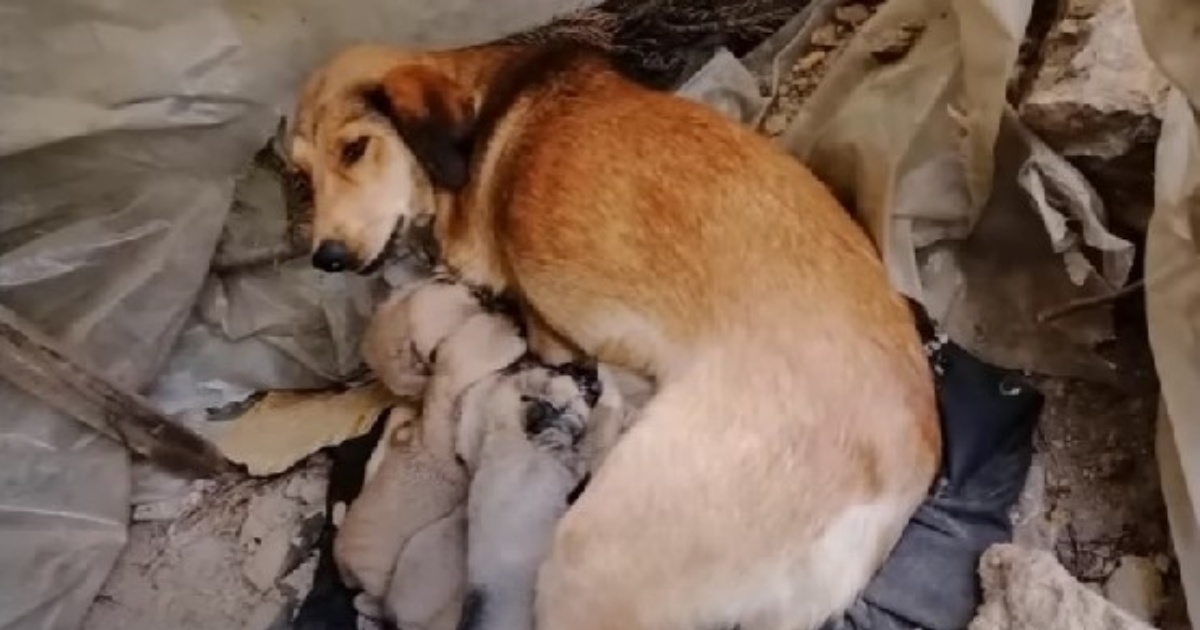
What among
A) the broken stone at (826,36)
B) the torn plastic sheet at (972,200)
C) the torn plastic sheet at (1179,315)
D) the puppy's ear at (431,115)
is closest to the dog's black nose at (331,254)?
the puppy's ear at (431,115)

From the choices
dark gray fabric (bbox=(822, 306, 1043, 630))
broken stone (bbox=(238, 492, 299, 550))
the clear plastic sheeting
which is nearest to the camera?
dark gray fabric (bbox=(822, 306, 1043, 630))

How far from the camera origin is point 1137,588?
5.80 feet

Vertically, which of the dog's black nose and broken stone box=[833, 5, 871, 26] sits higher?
broken stone box=[833, 5, 871, 26]

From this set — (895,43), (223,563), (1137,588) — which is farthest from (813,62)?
(223,563)

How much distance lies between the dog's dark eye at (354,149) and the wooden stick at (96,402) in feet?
1.17

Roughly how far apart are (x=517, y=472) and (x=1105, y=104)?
64 centimetres

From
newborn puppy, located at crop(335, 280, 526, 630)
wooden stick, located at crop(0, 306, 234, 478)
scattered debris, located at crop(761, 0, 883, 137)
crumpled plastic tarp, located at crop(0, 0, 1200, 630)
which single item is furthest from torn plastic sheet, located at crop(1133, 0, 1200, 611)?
wooden stick, located at crop(0, 306, 234, 478)

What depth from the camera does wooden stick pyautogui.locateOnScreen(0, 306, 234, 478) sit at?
2.00 m

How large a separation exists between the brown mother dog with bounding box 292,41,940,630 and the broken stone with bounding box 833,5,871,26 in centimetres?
37

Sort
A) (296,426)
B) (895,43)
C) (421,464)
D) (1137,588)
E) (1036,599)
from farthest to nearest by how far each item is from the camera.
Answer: (296,426) → (895,43) → (421,464) → (1137,588) → (1036,599)

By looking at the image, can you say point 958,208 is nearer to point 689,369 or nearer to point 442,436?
point 689,369

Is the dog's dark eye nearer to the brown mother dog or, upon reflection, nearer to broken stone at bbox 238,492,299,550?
the brown mother dog

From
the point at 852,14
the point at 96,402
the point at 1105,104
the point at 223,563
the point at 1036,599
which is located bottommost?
the point at 223,563

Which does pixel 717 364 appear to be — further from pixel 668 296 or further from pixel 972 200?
pixel 972 200
